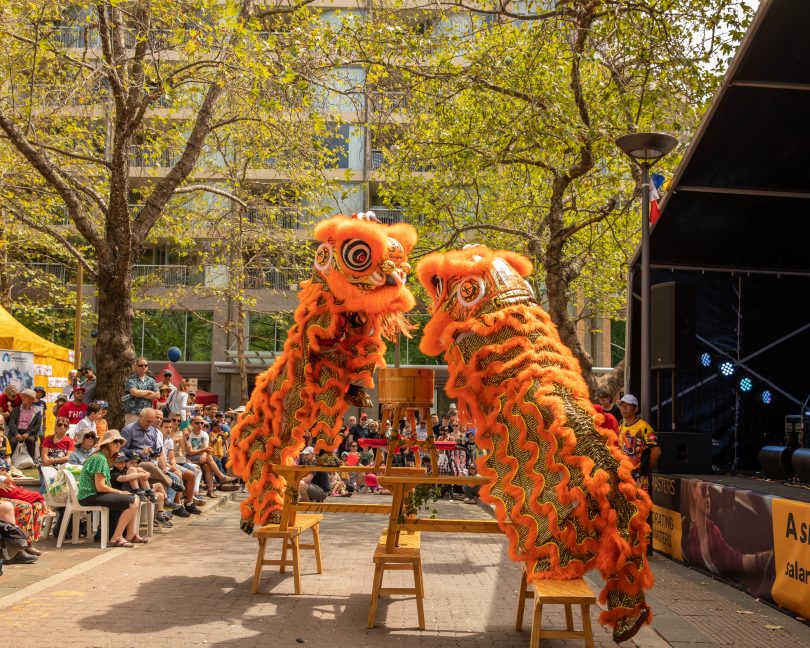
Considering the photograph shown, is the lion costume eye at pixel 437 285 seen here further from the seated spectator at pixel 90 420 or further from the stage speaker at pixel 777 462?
the seated spectator at pixel 90 420

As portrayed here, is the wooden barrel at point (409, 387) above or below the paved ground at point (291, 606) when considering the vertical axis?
above

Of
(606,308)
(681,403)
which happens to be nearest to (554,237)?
(681,403)

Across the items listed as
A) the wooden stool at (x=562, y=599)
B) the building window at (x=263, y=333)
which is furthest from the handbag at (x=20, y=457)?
the building window at (x=263, y=333)

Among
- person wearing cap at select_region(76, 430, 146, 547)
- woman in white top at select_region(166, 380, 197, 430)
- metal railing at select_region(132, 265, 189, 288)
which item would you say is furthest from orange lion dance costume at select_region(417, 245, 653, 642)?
metal railing at select_region(132, 265, 189, 288)

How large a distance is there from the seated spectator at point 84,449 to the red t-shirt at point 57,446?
165cm

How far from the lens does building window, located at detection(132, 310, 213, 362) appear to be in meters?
37.0

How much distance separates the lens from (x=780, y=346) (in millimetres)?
12875

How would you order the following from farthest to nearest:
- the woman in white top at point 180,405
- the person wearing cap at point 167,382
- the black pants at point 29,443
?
1. the woman in white top at point 180,405
2. the black pants at point 29,443
3. the person wearing cap at point 167,382

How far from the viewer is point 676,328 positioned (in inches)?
409

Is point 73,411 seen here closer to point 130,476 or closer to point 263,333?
point 130,476

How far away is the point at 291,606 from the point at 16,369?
1233cm

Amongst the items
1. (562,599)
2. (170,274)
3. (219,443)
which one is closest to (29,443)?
(219,443)

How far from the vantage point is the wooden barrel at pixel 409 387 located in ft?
24.3

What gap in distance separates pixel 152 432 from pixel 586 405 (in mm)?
7782
